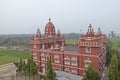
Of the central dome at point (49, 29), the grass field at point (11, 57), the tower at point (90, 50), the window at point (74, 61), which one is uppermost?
the central dome at point (49, 29)

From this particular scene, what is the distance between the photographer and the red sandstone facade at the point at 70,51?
28.1 metres

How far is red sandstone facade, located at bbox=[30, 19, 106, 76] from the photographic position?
28125 millimetres

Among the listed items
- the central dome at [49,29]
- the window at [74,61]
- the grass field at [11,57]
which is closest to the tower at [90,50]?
the window at [74,61]

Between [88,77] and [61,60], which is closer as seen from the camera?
[88,77]

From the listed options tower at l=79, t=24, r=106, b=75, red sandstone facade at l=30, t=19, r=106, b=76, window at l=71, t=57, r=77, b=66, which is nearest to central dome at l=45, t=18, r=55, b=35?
red sandstone facade at l=30, t=19, r=106, b=76

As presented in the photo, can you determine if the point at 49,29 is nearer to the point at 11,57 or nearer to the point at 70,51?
the point at 70,51

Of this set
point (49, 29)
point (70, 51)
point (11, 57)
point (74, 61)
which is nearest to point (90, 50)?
point (74, 61)

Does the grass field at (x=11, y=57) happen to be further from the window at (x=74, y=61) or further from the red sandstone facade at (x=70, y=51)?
the window at (x=74, y=61)

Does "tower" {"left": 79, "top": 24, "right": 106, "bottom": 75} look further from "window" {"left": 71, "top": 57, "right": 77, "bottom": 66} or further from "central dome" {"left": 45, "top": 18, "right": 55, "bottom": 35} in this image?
"central dome" {"left": 45, "top": 18, "right": 55, "bottom": 35}

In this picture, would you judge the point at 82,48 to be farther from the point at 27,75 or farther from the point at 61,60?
the point at 27,75

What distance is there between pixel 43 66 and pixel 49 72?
41.1ft

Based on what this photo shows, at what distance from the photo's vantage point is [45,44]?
3744 centimetres

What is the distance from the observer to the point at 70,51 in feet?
104

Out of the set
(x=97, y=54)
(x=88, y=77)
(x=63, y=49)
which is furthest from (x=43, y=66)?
(x=88, y=77)
